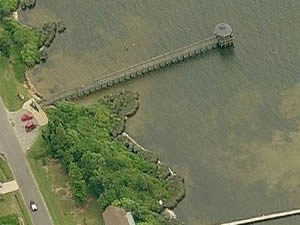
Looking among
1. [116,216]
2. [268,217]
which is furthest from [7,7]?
[268,217]

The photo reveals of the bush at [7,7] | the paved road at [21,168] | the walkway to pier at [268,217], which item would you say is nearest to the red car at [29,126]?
the paved road at [21,168]

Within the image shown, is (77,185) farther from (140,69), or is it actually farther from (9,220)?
(140,69)

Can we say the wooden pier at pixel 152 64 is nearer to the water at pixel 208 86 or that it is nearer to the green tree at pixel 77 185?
the water at pixel 208 86

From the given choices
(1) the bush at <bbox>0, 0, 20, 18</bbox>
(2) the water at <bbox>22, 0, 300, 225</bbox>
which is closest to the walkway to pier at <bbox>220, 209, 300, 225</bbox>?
(2) the water at <bbox>22, 0, 300, 225</bbox>

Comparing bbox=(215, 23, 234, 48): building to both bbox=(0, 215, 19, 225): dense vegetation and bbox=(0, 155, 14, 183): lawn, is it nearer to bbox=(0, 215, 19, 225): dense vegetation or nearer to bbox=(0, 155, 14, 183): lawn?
bbox=(0, 155, 14, 183): lawn

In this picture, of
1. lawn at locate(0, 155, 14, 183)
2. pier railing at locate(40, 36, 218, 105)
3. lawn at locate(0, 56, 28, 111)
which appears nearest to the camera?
lawn at locate(0, 155, 14, 183)

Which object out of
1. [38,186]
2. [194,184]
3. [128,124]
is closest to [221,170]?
[194,184]
